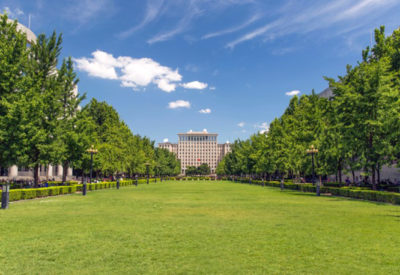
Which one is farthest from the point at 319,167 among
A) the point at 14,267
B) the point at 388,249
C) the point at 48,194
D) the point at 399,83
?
the point at 14,267

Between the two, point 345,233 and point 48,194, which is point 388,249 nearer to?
point 345,233

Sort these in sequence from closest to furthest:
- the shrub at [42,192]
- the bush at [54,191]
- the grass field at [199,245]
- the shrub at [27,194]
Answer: the grass field at [199,245] < the shrub at [27,194] < the shrub at [42,192] < the bush at [54,191]

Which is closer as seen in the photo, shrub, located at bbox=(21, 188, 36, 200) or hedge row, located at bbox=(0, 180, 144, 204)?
hedge row, located at bbox=(0, 180, 144, 204)

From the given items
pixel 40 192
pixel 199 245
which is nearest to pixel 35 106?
pixel 40 192

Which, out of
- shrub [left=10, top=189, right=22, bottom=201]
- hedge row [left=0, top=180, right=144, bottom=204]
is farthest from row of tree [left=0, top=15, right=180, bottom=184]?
shrub [left=10, top=189, right=22, bottom=201]

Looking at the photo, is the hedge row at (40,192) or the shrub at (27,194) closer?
the hedge row at (40,192)

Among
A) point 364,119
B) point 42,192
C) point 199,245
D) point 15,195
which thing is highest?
point 364,119

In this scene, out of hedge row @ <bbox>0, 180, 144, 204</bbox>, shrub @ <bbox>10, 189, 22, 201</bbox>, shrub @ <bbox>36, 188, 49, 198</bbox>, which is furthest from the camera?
shrub @ <bbox>36, 188, 49, 198</bbox>

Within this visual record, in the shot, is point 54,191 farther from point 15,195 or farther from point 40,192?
point 15,195

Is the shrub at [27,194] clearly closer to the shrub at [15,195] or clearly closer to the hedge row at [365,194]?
the shrub at [15,195]

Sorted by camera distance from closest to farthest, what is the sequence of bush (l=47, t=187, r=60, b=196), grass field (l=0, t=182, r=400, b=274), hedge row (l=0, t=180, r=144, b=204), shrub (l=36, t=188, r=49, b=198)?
1. grass field (l=0, t=182, r=400, b=274)
2. hedge row (l=0, t=180, r=144, b=204)
3. shrub (l=36, t=188, r=49, b=198)
4. bush (l=47, t=187, r=60, b=196)

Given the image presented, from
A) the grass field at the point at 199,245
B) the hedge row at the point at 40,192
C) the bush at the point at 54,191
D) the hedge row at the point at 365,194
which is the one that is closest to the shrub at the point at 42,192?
the hedge row at the point at 40,192

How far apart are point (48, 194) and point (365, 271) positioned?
2831cm

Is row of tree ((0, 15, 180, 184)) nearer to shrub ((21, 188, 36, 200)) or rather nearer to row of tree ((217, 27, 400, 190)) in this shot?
shrub ((21, 188, 36, 200))
